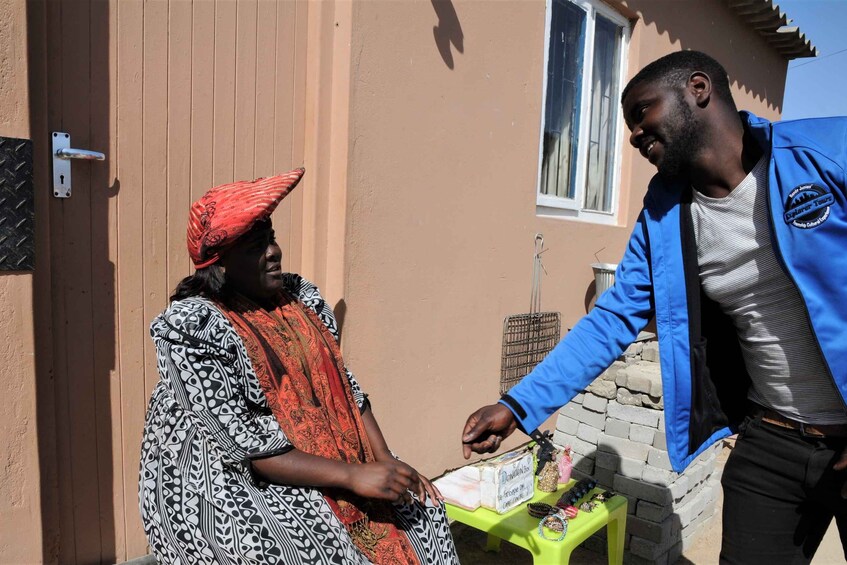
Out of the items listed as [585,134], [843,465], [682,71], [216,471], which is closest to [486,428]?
[216,471]

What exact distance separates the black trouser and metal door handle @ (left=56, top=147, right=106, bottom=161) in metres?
2.40

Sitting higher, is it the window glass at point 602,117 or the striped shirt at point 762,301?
the window glass at point 602,117

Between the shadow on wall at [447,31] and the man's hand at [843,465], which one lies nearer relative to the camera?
the man's hand at [843,465]

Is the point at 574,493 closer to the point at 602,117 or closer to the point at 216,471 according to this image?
the point at 216,471

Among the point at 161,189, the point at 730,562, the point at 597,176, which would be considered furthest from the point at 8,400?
the point at 597,176

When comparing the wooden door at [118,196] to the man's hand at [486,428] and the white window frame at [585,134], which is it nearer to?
the man's hand at [486,428]

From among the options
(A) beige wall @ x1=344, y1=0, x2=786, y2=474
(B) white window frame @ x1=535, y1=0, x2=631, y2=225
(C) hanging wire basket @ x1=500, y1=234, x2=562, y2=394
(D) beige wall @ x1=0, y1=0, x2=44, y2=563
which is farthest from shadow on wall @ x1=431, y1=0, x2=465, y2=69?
(D) beige wall @ x1=0, y1=0, x2=44, y2=563

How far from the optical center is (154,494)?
1.92m

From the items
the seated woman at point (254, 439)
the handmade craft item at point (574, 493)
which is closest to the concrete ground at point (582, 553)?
the handmade craft item at point (574, 493)

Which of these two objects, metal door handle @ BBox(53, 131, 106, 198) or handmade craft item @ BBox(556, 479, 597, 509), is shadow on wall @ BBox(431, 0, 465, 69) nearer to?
metal door handle @ BBox(53, 131, 106, 198)

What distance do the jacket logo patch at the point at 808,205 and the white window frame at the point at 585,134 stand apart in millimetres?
2683

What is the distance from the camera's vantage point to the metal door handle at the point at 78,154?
223cm

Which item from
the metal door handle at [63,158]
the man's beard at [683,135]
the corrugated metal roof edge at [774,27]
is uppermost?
the corrugated metal roof edge at [774,27]

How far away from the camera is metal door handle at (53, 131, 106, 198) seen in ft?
7.30
